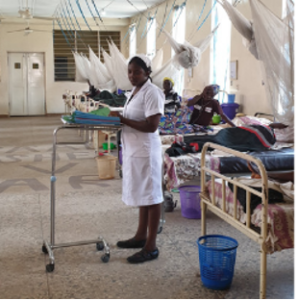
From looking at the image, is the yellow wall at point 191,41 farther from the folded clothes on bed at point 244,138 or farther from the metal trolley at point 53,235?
the metal trolley at point 53,235

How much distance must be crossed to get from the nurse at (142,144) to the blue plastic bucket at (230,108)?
454 centimetres

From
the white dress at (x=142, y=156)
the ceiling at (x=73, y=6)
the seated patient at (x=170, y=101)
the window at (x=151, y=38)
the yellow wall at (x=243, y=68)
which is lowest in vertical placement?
the white dress at (x=142, y=156)

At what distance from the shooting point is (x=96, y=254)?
131 inches

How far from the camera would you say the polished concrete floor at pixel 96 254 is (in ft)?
9.13

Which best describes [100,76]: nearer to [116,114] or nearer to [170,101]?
[170,101]

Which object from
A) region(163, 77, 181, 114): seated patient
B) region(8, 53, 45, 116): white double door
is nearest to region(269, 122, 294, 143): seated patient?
region(163, 77, 181, 114): seated patient

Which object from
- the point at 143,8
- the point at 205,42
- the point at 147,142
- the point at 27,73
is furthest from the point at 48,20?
the point at 147,142

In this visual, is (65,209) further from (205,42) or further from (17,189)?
(205,42)

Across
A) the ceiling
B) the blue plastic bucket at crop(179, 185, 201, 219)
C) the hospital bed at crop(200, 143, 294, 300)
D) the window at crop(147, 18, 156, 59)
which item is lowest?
the blue plastic bucket at crop(179, 185, 201, 219)

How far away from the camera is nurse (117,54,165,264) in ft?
9.70

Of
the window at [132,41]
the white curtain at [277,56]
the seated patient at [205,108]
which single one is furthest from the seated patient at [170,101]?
the window at [132,41]

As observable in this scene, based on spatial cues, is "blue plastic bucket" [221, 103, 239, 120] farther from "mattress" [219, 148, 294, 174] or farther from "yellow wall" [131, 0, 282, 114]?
"mattress" [219, 148, 294, 174]

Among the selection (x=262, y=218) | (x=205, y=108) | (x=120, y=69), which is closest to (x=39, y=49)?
(x=120, y=69)

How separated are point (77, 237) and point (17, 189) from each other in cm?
186
